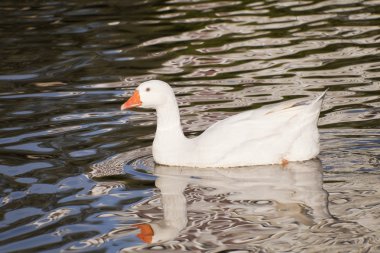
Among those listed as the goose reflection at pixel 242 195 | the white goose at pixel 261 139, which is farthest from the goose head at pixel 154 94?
the goose reflection at pixel 242 195

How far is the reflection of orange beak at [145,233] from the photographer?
855 cm

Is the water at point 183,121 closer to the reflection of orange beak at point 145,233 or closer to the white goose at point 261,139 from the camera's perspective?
the reflection of orange beak at point 145,233

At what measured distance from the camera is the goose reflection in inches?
351

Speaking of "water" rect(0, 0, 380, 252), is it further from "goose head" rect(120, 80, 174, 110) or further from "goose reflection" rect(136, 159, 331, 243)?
"goose head" rect(120, 80, 174, 110)

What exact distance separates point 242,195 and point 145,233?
1.27 metres

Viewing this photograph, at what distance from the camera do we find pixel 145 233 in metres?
8.70

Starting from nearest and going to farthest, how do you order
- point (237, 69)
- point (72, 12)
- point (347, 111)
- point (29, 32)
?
point (347, 111) < point (237, 69) < point (29, 32) < point (72, 12)

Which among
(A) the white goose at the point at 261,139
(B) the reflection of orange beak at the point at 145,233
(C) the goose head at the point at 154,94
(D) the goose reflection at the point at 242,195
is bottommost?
(D) the goose reflection at the point at 242,195

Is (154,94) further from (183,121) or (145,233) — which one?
(145,233)

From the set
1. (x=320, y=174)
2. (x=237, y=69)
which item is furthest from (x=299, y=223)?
(x=237, y=69)

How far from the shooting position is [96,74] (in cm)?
1461

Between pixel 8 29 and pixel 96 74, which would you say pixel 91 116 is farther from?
pixel 8 29

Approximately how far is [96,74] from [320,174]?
5293 millimetres

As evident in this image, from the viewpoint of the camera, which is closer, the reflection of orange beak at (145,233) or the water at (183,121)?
the reflection of orange beak at (145,233)
